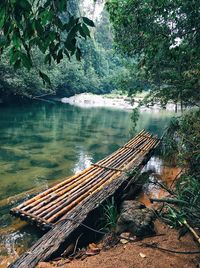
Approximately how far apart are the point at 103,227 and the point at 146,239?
127 centimetres

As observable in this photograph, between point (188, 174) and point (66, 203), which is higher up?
point (188, 174)

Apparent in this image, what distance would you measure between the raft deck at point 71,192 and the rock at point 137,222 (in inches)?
36.8

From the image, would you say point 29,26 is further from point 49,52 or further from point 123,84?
point 123,84

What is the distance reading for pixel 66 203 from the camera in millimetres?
6273

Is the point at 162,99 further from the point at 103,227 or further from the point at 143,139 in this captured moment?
the point at 143,139

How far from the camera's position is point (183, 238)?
4.54 metres

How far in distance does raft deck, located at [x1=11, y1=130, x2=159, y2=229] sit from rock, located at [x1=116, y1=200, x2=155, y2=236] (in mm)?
936

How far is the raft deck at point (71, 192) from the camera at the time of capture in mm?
5660

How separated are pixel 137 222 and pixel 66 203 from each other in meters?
1.96

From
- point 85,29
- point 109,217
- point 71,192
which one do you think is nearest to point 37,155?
point 71,192

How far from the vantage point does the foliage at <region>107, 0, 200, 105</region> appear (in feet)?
19.6

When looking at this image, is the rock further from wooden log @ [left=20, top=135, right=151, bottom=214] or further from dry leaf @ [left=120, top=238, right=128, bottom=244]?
wooden log @ [left=20, top=135, right=151, bottom=214]

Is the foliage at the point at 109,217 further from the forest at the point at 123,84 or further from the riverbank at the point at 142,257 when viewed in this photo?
the riverbank at the point at 142,257

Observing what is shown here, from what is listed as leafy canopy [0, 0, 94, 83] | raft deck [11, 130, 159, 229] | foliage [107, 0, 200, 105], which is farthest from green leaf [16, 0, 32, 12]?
foliage [107, 0, 200, 105]
